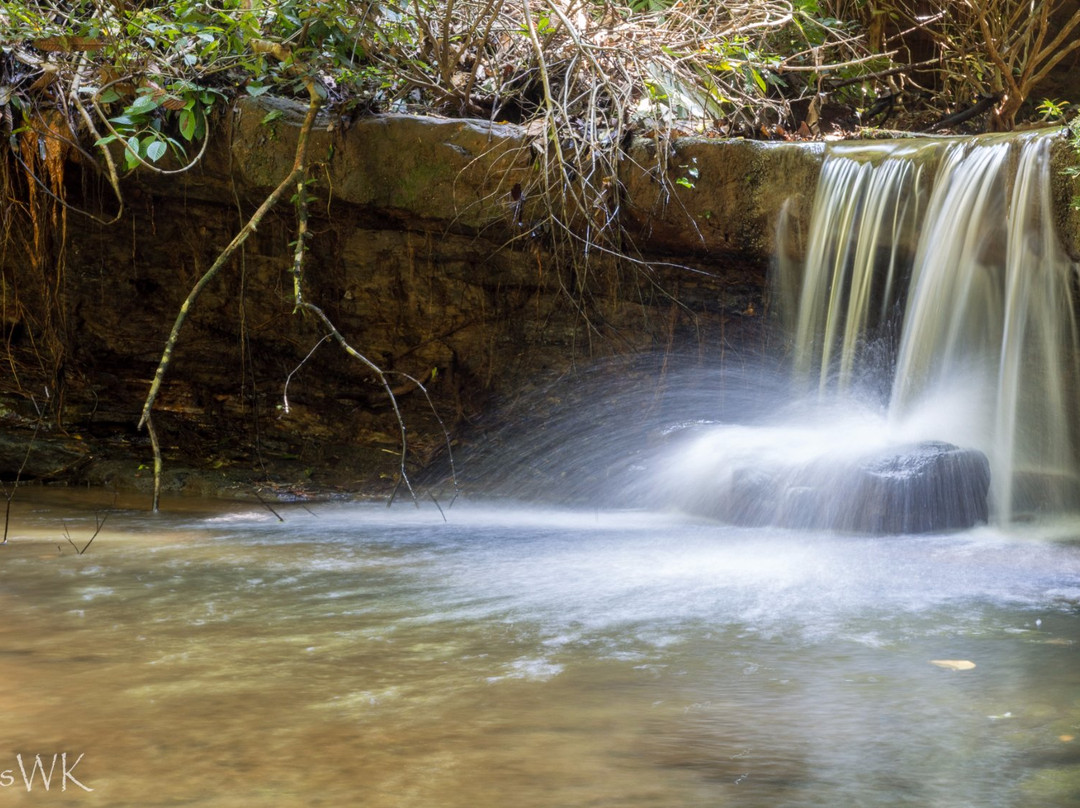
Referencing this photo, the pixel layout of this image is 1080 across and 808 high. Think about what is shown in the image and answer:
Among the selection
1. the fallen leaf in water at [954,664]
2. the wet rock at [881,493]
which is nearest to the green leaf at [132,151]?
the wet rock at [881,493]

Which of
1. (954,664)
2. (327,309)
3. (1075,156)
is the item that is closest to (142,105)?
(327,309)

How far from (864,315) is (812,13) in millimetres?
3717

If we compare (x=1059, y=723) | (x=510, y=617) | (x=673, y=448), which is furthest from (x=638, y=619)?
(x=673, y=448)

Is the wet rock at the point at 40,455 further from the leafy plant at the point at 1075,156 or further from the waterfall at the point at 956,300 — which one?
the leafy plant at the point at 1075,156

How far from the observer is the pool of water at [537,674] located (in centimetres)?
205

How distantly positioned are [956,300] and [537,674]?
4.29m

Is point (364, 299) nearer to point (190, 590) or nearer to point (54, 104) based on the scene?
point (54, 104)

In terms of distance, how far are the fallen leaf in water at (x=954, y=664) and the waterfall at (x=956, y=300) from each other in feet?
9.96

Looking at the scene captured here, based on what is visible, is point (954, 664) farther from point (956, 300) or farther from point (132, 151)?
point (132, 151)

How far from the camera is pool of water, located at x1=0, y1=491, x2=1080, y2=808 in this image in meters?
2.05

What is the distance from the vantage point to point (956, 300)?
6.07 m

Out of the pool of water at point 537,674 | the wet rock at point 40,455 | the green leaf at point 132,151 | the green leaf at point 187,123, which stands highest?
the green leaf at point 187,123

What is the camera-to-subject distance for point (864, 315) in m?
6.41

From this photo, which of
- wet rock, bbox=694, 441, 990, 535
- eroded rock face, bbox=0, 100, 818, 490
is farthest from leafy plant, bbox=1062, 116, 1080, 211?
eroded rock face, bbox=0, 100, 818, 490
